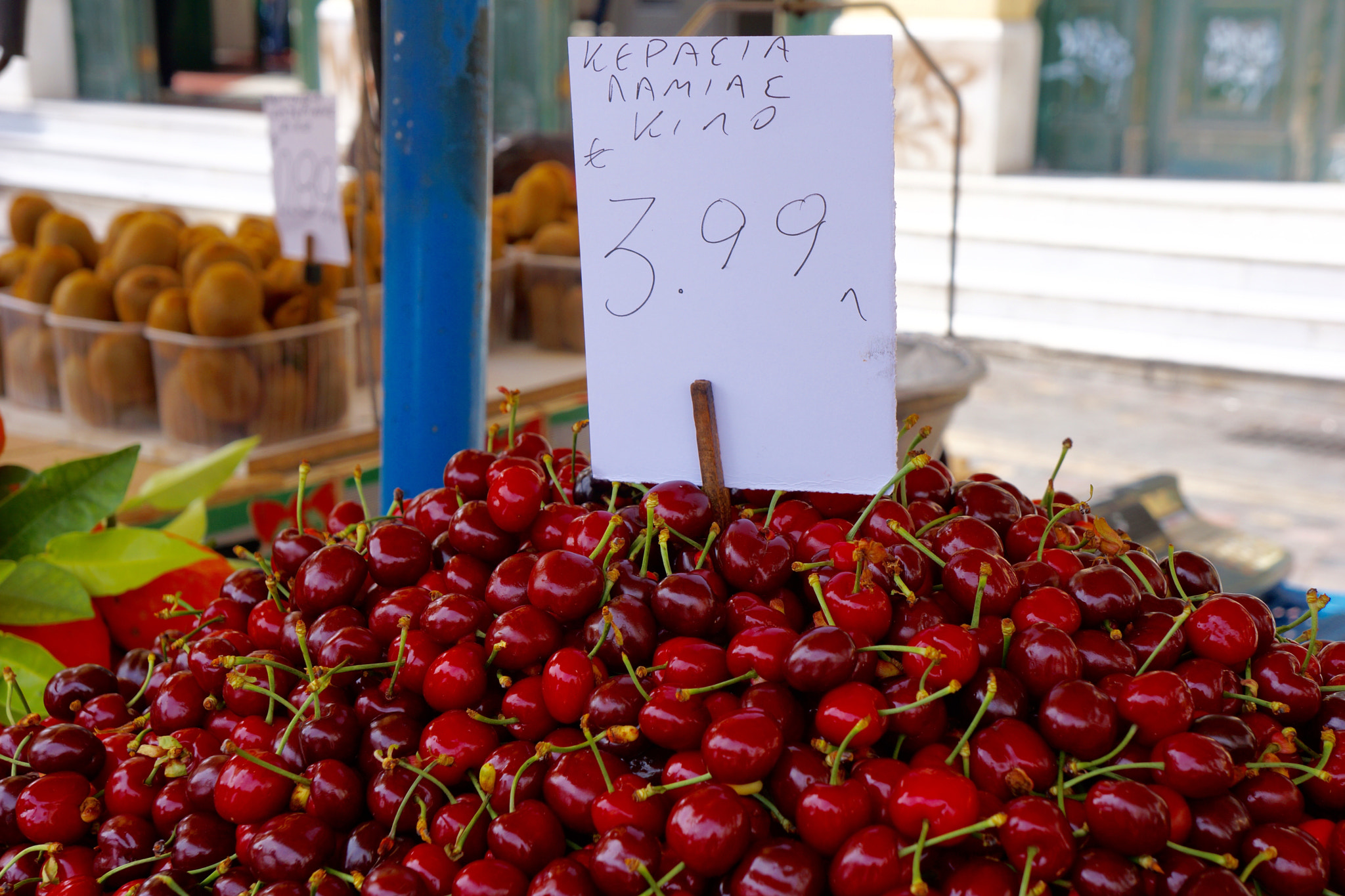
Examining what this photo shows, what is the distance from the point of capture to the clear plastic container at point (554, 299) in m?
2.51

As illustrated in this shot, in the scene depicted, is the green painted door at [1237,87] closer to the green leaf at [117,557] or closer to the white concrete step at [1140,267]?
the white concrete step at [1140,267]

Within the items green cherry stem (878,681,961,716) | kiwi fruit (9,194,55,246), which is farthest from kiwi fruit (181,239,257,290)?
green cherry stem (878,681,961,716)

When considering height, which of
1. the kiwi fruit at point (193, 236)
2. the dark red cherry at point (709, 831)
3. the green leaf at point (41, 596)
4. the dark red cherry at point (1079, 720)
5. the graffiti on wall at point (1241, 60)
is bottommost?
the green leaf at point (41, 596)

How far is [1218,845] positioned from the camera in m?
0.69

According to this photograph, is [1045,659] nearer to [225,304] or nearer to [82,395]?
[225,304]

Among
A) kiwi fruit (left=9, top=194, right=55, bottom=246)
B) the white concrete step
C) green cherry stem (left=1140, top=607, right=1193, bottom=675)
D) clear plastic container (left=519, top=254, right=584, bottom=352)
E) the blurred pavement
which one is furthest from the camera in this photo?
the white concrete step

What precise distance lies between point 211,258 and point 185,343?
0.79ft

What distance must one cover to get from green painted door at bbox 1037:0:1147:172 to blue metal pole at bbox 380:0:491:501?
517 centimetres

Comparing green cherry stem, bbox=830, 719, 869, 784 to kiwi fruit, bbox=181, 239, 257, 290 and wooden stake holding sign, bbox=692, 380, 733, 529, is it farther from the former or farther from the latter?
kiwi fruit, bbox=181, 239, 257, 290

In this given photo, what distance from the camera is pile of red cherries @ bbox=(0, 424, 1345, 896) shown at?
0.67 meters

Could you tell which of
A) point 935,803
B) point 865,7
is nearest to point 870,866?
point 935,803

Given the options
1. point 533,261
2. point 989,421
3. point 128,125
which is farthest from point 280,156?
point 128,125

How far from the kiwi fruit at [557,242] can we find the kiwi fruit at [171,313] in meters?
0.77

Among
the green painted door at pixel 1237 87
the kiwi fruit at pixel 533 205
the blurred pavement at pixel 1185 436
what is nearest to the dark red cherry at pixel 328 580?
the kiwi fruit at pixel 533 205
